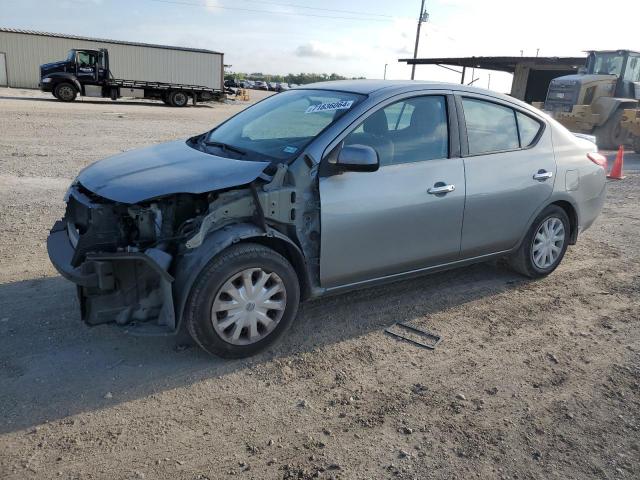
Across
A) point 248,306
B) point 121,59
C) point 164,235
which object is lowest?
point 248,306

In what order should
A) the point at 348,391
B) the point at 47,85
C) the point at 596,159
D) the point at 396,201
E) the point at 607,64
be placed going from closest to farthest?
the point at 348,391
the point at 396,201
the point at 596,159
the point at 607,64
the point at 47,85

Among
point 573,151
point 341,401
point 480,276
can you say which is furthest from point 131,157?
point 573,151

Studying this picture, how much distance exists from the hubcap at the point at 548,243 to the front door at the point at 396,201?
43.4 inches

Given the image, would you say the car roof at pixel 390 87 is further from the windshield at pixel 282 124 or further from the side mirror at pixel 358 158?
the side mirror at pixel 358 158

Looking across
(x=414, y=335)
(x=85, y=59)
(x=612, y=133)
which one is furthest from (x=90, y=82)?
(x=414, y=335)

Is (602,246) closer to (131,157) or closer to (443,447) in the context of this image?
(443,447)

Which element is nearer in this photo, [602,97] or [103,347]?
[103,347]

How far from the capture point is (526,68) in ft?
110

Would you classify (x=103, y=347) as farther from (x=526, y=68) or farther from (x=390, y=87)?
(x=526, y=68)

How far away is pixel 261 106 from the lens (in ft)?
15.8

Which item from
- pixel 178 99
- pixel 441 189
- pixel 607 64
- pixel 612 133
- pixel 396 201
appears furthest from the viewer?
pixel 178 99

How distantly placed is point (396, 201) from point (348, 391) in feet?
4.65

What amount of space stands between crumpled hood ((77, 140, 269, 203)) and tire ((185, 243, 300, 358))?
45 centimetres

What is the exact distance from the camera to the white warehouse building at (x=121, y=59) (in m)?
33.7
